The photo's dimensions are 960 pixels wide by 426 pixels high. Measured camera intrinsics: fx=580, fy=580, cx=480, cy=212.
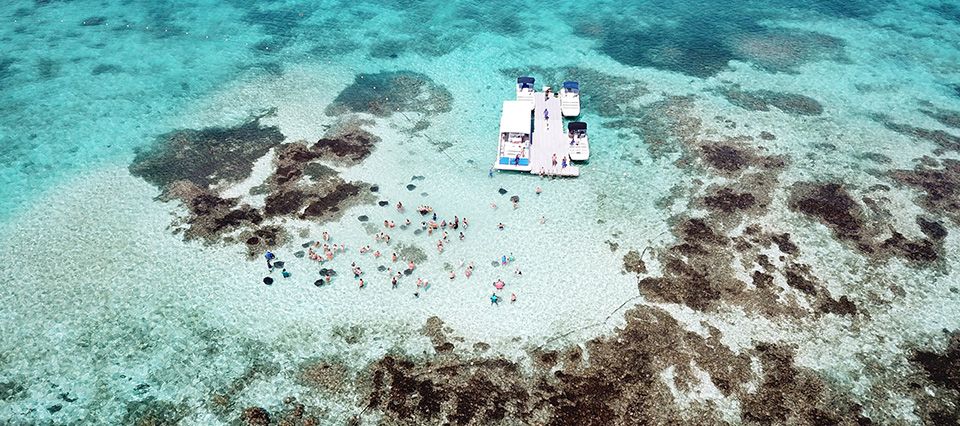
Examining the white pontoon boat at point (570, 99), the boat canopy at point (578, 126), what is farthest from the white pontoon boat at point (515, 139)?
the white pontoon boat at point (570, 99)

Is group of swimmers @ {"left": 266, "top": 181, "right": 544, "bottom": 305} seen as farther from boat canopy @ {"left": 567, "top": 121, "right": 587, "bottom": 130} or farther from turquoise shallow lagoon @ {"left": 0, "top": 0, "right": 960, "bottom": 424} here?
boat canopy @ {"left": 567, "top": 121, "right": 587, "bottom": 130}

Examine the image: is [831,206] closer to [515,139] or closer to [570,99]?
[570,99]

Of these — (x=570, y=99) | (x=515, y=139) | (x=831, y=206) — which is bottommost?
(x=831, y=206)

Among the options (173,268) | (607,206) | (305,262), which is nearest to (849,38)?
(607,206)

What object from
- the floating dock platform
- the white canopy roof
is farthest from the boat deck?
the white canopy roof

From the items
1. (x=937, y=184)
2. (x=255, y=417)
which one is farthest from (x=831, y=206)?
(x=255, y=417)

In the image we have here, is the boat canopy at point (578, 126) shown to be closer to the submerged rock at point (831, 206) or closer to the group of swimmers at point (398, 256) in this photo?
the group of swimmers at point (398, 256)
